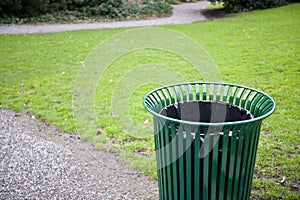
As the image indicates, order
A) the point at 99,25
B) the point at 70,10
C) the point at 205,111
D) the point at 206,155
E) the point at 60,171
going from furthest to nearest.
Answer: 1. the point at 70,10
2. the point at 99,25
3. the point at 60,171
4. the point at 205,111
5. the point at 206,155

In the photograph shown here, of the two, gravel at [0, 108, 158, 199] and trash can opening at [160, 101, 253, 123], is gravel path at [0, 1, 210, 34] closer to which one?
gravel at [0, 108, 158, 199]

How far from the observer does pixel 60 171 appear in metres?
3.49

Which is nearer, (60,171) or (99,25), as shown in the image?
(60,171)

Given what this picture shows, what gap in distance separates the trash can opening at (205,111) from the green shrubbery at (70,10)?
10.9 metres

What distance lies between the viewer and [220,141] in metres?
2.02

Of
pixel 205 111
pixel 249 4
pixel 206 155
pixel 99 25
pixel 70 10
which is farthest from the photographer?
pixel 249 4

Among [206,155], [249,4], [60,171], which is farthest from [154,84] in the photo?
[249,4]

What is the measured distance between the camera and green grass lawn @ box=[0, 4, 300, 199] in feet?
11.9

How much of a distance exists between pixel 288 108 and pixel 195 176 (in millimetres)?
3150

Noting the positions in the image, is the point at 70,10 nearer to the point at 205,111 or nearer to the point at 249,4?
the point at 249,4

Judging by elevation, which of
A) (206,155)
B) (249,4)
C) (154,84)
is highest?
(249,4)

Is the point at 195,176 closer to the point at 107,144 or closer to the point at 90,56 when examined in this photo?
the point at 107,144

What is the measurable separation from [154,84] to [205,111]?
3.29 m

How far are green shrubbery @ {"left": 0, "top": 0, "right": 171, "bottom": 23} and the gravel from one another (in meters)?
9.04
